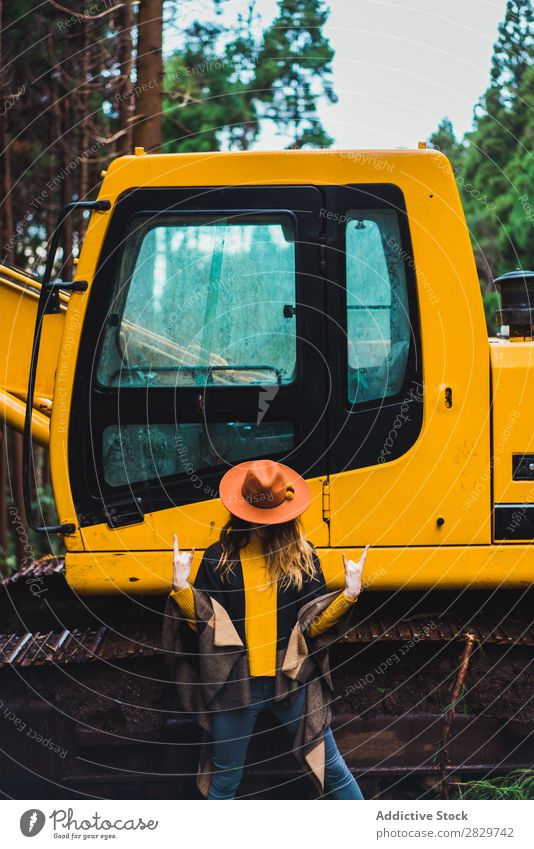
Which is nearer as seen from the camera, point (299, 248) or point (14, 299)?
point (299, 248)

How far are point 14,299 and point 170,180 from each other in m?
1.37

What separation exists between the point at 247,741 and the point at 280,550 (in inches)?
37.5

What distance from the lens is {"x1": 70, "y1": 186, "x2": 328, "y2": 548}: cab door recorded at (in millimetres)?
4609

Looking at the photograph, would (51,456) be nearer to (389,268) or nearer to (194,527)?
(194,527)

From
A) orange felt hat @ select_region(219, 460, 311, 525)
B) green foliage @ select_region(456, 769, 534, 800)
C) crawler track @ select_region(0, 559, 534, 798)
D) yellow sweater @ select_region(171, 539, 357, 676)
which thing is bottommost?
green foliage @ select_region(456, 769, 534, 800)

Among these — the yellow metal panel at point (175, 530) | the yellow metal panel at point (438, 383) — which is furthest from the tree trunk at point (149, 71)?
the yellow metal panel at point (175, 530)

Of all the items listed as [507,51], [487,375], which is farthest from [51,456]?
[507,51]

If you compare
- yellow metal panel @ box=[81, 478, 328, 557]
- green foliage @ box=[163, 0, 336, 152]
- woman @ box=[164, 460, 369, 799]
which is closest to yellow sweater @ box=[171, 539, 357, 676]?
woman @ box=[164, 460, 369, 799]

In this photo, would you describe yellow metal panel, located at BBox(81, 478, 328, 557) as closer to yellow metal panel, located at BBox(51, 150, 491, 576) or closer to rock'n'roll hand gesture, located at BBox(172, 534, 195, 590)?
yellow metal panel, located at BBox(51, 150, 491, 576)

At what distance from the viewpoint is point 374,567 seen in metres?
4.68

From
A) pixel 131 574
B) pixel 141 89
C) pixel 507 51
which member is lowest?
pixel 131 574

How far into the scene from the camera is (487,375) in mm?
4668

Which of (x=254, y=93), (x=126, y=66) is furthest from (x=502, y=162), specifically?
(x=126, y=66)
